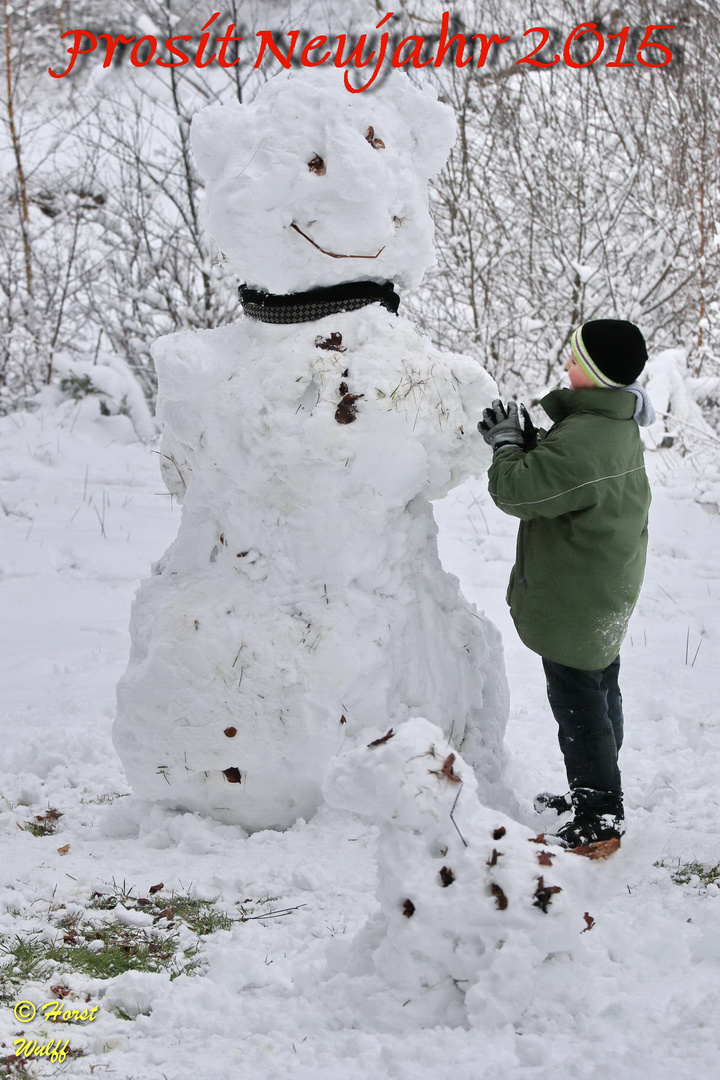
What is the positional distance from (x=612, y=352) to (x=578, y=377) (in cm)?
14

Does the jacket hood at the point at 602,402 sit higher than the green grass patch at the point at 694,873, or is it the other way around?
the jacket hood at the point at 602,402

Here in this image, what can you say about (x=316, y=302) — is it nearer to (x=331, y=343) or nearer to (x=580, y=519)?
(x=331, y=343)

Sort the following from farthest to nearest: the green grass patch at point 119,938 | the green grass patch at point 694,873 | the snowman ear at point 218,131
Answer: the snowman ear at point 218,131
the green grass patch at point 694,873
the green grass patch at point 119,938

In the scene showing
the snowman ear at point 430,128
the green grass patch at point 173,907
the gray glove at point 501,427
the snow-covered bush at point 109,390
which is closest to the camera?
the green grass patch at point 173,907

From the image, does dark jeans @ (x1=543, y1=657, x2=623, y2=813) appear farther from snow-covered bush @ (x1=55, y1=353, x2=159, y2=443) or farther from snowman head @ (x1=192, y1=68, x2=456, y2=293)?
snow-covered bush @ (x1=55, y1=353, x2=159, y2=443)

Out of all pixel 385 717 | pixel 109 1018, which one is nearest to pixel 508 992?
pixel 109 1018

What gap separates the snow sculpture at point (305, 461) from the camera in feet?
9.09

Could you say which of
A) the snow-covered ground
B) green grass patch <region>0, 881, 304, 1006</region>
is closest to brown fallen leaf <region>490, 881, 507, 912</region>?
the snow-covered ground

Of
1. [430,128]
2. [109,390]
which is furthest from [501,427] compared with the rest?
[109,390]

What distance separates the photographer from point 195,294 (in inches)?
379

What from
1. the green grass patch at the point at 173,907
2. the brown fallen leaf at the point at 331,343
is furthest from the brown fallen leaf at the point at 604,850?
the brown fallen leaf at the point at 331,343

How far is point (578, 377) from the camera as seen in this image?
2785 mm

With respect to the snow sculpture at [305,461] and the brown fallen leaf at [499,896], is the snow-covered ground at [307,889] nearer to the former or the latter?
the brown fallen leaf at [499,896]

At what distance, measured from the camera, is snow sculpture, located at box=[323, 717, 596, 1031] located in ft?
5.66
